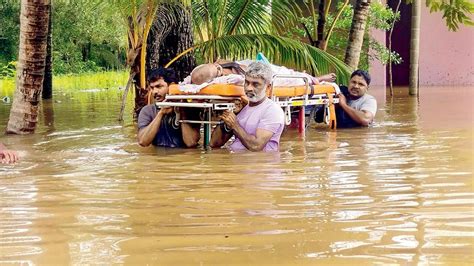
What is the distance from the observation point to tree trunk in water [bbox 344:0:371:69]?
1753 cm

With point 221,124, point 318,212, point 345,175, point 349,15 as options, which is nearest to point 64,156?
point 221,124

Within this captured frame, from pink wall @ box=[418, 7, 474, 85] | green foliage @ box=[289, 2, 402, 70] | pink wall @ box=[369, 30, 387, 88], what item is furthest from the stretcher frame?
pink wall @ box=[418, 7, 474, 85]

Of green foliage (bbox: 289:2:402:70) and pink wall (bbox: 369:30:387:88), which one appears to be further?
pink wall (bbox: 369:30:387:88)

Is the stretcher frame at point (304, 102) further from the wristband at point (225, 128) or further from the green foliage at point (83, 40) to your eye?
the green foliage at point (83, 40)

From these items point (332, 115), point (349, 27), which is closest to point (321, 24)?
point (349, 27)

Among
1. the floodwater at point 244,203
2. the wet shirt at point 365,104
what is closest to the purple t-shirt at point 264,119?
the floodwater at point 244,203

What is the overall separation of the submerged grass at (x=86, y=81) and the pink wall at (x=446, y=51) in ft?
45.9

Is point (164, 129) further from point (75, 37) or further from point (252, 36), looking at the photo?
point (75, 37)

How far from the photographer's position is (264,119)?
8.67 m

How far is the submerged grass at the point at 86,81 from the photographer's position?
118ft

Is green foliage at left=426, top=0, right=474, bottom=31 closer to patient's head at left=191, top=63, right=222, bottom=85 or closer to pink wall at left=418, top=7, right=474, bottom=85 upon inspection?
patient's head at left=191, top=63, right=222, bottom=85

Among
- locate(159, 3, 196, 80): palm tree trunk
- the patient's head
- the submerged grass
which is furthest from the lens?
the submerged grass

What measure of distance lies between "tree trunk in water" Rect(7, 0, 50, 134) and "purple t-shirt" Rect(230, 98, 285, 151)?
3762 mm

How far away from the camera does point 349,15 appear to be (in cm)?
2177
